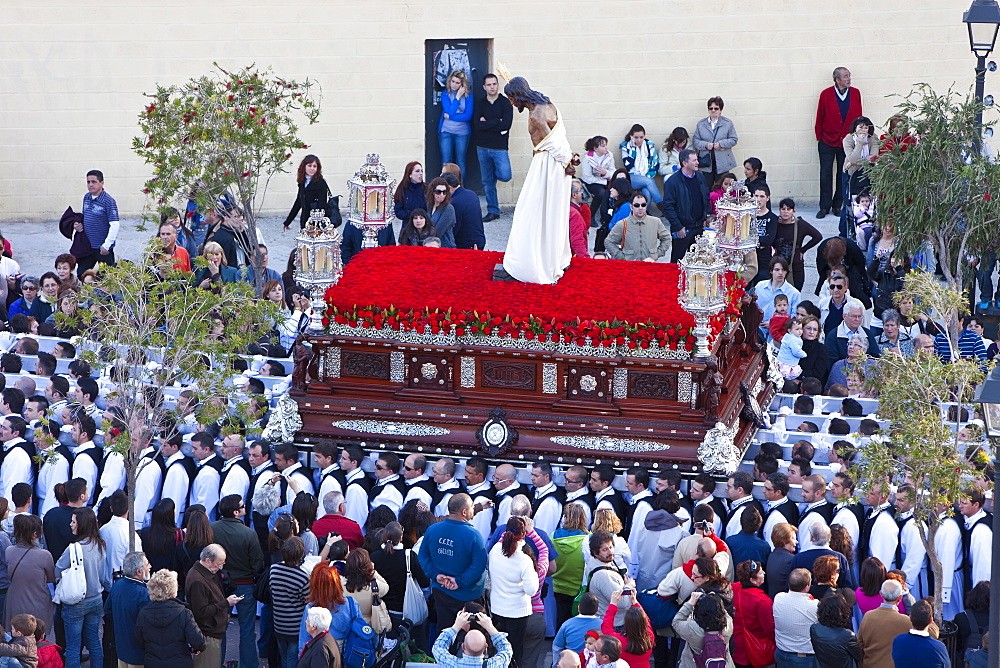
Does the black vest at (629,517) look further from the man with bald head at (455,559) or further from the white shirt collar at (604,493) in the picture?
the man with bald head at (455,559)

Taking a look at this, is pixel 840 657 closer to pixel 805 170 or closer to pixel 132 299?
pixel 132 299

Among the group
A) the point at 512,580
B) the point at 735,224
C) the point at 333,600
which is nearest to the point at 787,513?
the point at 512,580

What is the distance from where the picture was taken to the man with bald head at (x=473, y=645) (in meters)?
11.7

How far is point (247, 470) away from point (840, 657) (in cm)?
588

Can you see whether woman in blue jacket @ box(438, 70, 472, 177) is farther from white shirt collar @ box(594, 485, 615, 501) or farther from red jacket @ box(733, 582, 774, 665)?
red jacket @ box(733, 582, 774, 665)

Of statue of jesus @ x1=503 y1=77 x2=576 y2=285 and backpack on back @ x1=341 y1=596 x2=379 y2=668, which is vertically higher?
statue of jesus @ x1=503 y1=77 x2=576 y2=285

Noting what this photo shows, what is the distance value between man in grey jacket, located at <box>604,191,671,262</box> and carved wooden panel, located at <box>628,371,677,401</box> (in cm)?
428

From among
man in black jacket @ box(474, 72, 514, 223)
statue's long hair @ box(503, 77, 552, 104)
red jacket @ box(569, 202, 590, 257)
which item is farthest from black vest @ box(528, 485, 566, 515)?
man in black jacket @ box(474, 72, 514, 223)

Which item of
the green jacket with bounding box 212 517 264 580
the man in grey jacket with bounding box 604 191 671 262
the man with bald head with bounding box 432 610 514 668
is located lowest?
the man with bald head with bounding box 432 610 514 668

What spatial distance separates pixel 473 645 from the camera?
1170 centimetres

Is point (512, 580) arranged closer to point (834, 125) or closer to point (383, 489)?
point (383, 489)

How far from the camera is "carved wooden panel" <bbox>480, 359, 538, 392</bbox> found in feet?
54.7

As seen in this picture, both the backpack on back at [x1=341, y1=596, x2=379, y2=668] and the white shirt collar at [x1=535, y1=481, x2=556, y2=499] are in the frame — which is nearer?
the backpack on back at [x1=341, y1=596, x2=379, y2=668]

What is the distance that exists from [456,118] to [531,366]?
8660 millimetres
